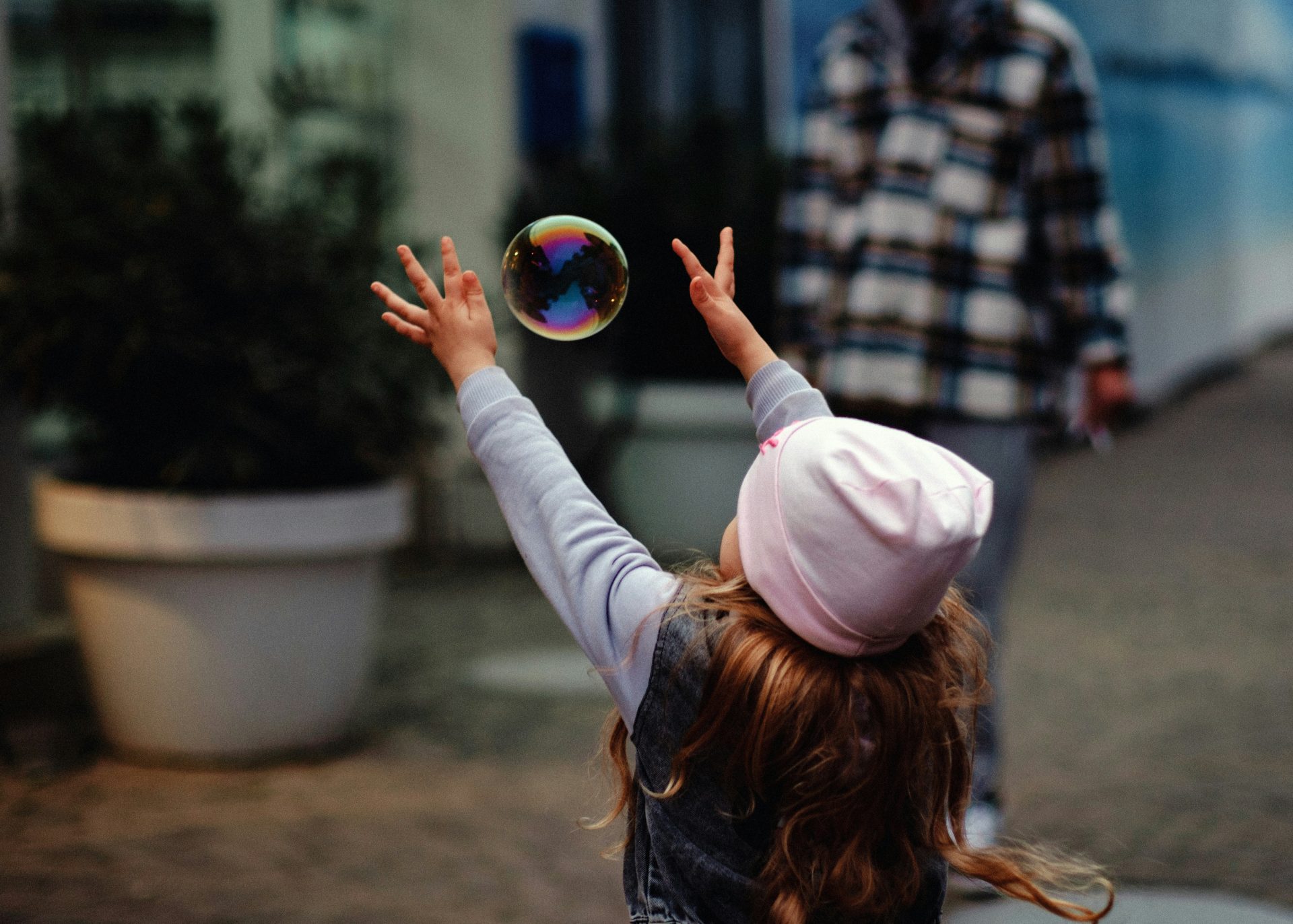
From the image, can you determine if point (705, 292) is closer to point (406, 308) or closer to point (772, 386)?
point (772, 386)

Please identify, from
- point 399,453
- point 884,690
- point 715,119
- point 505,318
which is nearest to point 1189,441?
point 715,119

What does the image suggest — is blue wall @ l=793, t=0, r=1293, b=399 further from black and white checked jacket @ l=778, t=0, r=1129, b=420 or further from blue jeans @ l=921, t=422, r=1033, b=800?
blue jeans @ l=921, t=422, r=1033, b=800

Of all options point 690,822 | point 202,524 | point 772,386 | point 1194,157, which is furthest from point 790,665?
point 1194,157

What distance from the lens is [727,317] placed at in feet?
7.07

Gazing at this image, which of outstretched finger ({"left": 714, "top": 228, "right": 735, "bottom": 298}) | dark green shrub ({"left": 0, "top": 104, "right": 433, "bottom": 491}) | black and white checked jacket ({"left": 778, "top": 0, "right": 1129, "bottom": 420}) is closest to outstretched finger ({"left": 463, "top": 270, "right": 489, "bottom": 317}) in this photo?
outstretched finger ({"left": 714, "top": 228, "right": 735, "bottom": 298})

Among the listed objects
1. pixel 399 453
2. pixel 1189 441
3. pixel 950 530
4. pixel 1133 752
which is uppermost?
pixel 950 530

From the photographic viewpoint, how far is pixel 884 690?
187cm

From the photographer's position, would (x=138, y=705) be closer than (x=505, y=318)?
Yes

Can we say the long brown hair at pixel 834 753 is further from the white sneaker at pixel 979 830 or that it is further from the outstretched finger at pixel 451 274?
the white sneaker at pixel 979 830

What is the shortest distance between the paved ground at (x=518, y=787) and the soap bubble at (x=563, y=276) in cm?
105

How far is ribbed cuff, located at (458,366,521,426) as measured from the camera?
2041mm

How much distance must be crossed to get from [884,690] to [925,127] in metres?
1.96

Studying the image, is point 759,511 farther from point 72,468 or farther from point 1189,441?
point 1189,441

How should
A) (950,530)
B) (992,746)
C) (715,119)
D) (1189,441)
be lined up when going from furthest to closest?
(1189,441) < (715,119) < (992,746) < (950,530)
